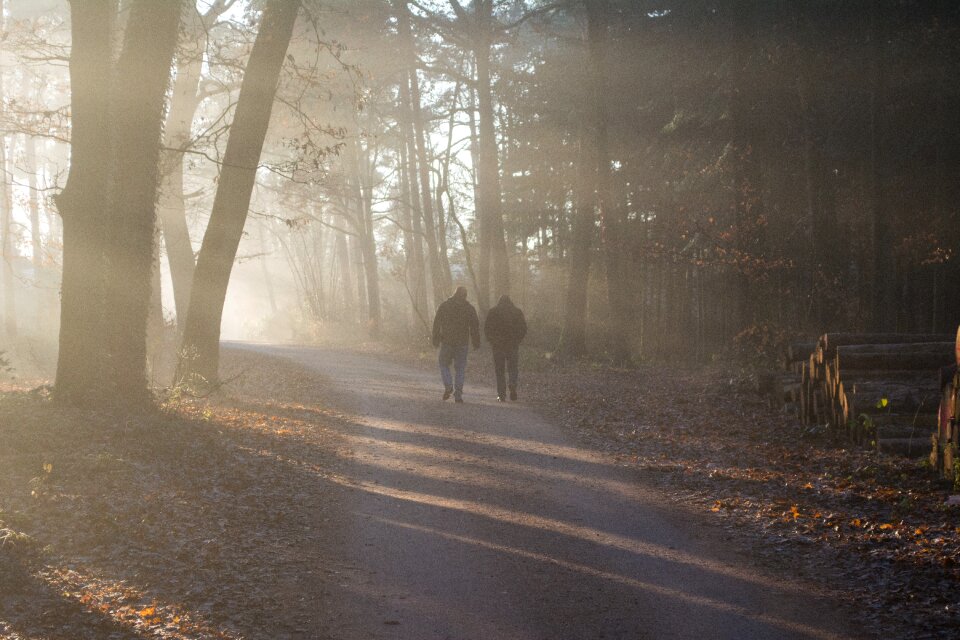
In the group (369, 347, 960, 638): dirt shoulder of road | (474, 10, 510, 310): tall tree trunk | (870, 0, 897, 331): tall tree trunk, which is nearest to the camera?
(369, 347, 960, 638): dirt shoulder of road

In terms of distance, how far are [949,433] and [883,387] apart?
2.07 meters

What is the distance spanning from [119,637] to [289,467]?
4.94m

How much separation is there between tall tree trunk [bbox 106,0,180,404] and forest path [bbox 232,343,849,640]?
3232 mm

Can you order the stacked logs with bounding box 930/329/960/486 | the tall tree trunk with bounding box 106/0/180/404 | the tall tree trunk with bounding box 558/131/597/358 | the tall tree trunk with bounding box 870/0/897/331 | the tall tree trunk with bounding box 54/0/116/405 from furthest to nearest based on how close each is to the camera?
the tall tree trunk with bounding box 558/131/597/358
the tall tree trunk with bounding box 870/0/897/331
the tall tree trunk with bounding box 106/0/180/404
the tall tree trunk with bounding box 54/0/116/405
the stacked logs with bounding box 930/329/960/486

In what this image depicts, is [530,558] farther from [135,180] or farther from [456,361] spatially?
[456,361]

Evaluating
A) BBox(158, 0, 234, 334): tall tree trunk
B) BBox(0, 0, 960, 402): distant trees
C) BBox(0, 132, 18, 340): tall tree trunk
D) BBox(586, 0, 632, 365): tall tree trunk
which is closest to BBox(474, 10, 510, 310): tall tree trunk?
BBox(0, 0, 960, 402): distant trees

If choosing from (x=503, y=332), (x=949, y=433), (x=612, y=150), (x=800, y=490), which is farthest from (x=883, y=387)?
(x=612, y=150)

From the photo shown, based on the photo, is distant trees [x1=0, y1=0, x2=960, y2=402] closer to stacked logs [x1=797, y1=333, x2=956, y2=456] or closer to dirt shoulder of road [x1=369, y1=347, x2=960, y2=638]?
dirt shoulder of road [x1=369, y1=347, x2=960, y2=638]

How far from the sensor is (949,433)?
28.2ft

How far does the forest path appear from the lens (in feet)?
17.5

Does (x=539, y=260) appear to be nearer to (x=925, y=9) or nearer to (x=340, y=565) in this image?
(x=925, y=9)

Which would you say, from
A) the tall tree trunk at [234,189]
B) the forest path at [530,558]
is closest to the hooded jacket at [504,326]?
the forest path at [530,558]

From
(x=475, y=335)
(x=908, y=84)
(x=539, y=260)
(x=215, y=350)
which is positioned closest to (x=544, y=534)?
(x=475, y=335)

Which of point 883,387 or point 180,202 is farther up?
point 180,202
